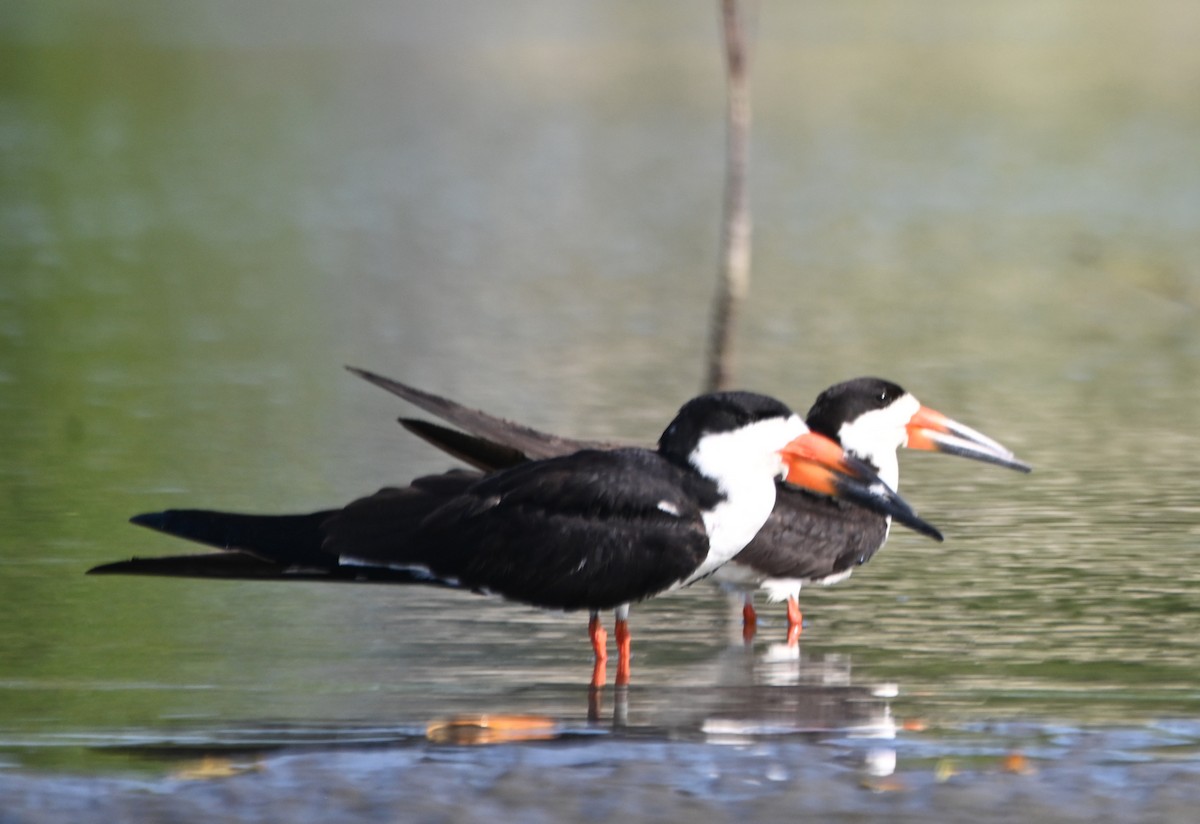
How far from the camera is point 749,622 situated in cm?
799

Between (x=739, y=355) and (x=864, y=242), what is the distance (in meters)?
7.17

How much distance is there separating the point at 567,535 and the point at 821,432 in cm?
181

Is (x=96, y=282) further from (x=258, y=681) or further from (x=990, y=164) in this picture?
(x=990, y=164)

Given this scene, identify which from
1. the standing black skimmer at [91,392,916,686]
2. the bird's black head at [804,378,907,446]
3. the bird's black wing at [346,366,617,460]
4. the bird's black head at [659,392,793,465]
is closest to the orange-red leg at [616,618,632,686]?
the standing black skimmer at [91,392,916,686]

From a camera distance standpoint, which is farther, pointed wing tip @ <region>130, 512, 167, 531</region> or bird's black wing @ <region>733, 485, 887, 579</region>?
bird's black wing @ <region>733, 485, 887, 579</region>

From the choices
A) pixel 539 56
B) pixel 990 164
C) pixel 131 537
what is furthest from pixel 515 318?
pixel 539 56

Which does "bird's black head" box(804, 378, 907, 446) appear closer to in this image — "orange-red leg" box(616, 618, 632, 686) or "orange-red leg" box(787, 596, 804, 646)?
"orange-red leg" box(787, 596, 804, 646)

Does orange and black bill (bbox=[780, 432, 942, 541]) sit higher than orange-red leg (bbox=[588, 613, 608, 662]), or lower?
higher

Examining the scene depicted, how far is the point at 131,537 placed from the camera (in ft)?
31.0

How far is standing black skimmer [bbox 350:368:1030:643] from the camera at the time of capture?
7.82m

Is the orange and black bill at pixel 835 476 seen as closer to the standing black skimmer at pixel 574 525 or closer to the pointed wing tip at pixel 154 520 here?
the standing black skimmer at pixel 574 525

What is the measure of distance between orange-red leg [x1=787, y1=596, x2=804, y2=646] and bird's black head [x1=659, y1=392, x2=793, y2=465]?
97cm

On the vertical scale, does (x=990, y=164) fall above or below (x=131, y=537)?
above

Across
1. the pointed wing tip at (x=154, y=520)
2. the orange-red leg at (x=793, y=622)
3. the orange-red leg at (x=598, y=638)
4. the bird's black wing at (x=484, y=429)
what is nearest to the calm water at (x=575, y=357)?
the orange-red leg at (x=793, y=622)
